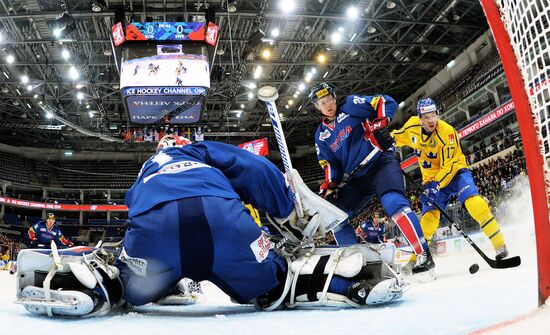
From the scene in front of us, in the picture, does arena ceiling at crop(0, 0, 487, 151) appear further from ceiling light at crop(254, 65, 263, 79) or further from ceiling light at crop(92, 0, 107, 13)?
ceiling light at crop(254, 65, 263, 79)

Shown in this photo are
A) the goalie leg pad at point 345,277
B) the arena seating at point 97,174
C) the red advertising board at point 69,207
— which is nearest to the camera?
the goalie leg pad at point 345,277

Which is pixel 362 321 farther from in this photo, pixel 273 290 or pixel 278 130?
pixel 278 130

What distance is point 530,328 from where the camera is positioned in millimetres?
797

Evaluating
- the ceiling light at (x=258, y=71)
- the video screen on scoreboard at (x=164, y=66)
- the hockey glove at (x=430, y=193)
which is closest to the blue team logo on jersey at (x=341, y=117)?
the hockey glove at (x=430, y=193)

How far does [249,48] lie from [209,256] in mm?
11156

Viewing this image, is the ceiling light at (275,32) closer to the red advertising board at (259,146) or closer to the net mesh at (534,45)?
the red advertising board at (259,146)

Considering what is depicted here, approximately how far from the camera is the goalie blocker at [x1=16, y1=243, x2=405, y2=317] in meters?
1.52

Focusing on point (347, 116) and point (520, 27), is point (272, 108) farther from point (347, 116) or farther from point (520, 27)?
point (520, 27)

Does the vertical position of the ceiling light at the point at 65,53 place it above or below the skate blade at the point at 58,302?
above

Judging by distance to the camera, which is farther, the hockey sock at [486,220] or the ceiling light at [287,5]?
the ceiling light at [287,5]

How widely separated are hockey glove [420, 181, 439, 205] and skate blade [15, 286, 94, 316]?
117 inches

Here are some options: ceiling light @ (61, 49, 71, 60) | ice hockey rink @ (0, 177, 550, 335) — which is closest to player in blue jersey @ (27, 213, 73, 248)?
ice hockey rink @ (0, 177, 550, 335)

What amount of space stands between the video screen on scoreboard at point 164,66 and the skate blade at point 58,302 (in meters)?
8.33

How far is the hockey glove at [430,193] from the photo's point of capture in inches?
145
